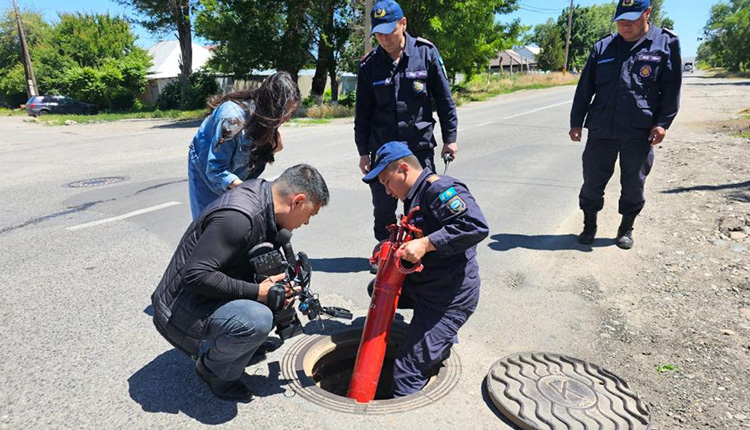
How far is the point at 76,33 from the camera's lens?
32.6 meters

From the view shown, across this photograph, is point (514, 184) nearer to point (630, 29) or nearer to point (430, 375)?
point (630, 29)

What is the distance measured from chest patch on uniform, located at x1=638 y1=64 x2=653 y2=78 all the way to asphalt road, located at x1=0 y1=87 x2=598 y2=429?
5.42 feet

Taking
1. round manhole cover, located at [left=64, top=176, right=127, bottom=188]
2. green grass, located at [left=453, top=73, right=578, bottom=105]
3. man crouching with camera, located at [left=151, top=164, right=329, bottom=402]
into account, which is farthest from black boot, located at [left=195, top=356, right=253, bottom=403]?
green grass, located at [left=453, top=73, right=578, bottom=105]

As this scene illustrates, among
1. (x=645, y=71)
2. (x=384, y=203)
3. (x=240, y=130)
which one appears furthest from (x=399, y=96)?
(x=645, y=71)

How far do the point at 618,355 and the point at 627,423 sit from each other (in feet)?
2.32

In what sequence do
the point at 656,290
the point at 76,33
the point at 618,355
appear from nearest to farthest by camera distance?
the point at 618,355 < the point at 656,290 < the point at 76,33

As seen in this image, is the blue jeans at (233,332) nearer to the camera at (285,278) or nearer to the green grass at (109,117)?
the camera at (285,278)

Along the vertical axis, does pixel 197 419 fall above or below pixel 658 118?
below

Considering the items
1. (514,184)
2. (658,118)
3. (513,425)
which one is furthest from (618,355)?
(514,184)

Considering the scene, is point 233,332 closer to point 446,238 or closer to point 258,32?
point 446,238

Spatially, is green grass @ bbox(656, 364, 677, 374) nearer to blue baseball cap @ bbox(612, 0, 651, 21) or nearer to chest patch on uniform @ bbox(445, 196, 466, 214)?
chest patch on uniform @ bbox(445, 196, 466, 214)

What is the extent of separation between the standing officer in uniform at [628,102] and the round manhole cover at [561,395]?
2354mm

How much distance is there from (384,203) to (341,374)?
1.36 meters

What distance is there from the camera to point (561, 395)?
257 centimetres
